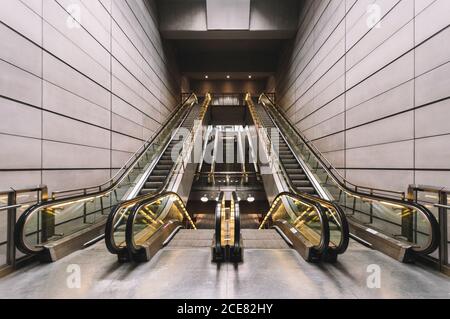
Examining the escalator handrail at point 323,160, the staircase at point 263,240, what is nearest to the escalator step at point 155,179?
the staircase at point 263,240

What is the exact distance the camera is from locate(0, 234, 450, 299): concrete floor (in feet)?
7.93

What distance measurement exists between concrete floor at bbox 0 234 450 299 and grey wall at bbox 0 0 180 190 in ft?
5.21

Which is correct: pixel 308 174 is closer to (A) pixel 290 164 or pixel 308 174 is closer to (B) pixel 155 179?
(A) pixel 290 164

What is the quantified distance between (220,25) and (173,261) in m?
11.0

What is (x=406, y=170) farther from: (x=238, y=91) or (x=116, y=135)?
(x=238, y=91)

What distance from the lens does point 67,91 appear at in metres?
4.71

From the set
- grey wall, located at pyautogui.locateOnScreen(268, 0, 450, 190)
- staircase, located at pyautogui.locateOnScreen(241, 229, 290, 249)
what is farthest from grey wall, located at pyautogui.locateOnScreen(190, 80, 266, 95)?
staircase, located at pyautogui.locateOnScreen(241, 229, 290, 249)

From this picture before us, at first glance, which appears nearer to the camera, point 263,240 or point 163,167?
point 263,240

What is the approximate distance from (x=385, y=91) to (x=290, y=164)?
12.7ft

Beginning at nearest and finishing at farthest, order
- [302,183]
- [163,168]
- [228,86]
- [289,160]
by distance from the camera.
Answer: [302,183] < [163,168] < [289,160] < [228,86]

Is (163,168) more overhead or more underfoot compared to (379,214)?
more overhead

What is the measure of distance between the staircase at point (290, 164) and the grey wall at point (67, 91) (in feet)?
16.6

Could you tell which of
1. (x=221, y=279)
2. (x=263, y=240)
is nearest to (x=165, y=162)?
(x=263, y=240)

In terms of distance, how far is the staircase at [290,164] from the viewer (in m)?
6.73
